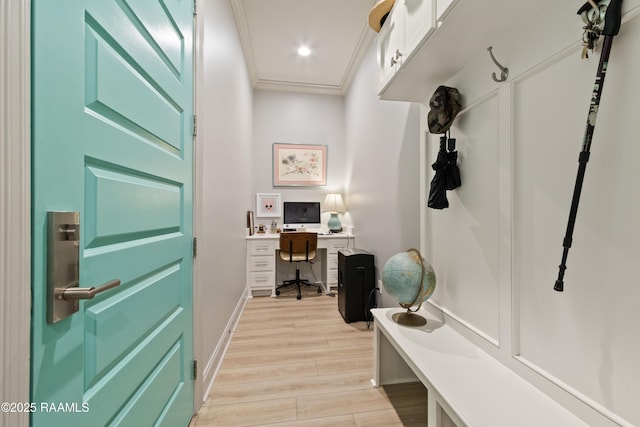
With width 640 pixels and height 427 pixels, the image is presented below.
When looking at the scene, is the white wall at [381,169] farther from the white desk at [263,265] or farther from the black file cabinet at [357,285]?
the white desk at [263,265]

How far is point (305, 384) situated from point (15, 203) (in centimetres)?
169

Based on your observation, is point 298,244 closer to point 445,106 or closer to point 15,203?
point 445,106

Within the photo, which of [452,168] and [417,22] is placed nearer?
[417,22]

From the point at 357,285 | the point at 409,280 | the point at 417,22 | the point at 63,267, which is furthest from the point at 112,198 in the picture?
the point at 357,285

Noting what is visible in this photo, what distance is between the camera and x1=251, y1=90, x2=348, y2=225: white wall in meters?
3.79

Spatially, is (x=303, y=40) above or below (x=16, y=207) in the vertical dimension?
above

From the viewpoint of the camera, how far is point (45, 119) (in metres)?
0.53

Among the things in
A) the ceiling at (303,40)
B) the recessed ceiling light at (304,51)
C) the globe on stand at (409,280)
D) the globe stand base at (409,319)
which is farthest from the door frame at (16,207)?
the recessed ceiling light at (304,51)

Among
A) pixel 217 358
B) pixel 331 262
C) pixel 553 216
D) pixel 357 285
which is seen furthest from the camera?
pixel 331 262

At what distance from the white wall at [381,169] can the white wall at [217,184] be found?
4.72 feet

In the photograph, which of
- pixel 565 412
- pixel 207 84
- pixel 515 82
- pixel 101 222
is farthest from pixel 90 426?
pixel 515 82

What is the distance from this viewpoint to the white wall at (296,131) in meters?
3.79

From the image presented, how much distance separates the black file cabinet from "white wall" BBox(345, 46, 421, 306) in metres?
0.12

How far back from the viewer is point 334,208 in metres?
3.72
